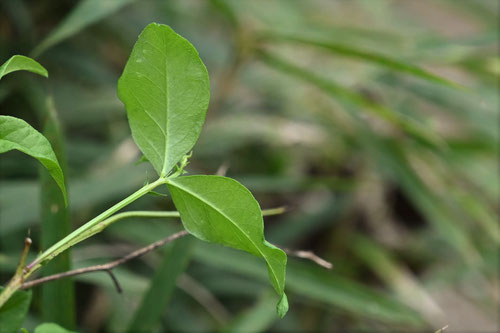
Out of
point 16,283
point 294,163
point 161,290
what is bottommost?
point 294,163

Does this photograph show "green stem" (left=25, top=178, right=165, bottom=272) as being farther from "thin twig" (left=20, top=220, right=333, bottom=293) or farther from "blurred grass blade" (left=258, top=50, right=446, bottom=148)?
"blurred grass blade" (left=258, top=50, right=446, bottom=148)

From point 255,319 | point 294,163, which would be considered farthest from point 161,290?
point 294,163

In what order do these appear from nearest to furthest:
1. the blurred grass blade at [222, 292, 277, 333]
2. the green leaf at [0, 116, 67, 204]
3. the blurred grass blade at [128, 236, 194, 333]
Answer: the green leaf at [0, 116, 67, 204], the blurred grass blade at [128, 236, 194, 333], the blurred grass blade at [222, 292, 277, 333]

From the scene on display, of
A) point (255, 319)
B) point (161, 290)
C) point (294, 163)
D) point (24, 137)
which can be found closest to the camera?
point (24, 137)

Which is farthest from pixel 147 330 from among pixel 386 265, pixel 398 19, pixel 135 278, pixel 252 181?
pixel 398 19

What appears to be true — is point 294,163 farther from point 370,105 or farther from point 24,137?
point 24,137

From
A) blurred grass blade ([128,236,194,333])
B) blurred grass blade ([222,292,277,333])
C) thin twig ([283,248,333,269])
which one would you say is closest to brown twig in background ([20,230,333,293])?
thin twig ([283,248,333,269])
